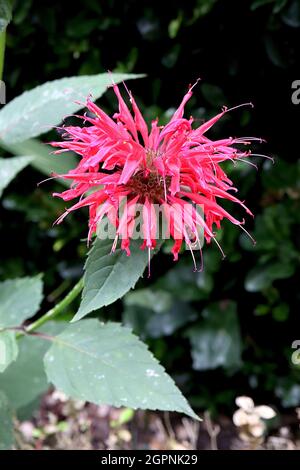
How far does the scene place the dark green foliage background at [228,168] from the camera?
1.31m

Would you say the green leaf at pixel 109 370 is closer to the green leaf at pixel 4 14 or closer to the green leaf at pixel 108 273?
the green leaf at pixel 108 273

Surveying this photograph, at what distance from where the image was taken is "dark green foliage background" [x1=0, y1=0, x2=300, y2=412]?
1310 mm

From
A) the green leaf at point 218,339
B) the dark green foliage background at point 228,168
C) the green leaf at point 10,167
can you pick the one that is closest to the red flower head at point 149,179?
the green leaf at point 10,167

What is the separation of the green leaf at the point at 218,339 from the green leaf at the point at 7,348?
0.68 metres

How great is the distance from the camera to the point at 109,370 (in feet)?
2.58

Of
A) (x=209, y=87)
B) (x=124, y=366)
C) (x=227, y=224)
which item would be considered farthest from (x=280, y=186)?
(x=124, y=366)

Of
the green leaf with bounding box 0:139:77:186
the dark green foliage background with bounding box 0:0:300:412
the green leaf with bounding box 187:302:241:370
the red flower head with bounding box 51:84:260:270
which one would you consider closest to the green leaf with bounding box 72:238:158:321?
the red flower head with bounding box 51:84:260:270

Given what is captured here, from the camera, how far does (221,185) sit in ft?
2.24

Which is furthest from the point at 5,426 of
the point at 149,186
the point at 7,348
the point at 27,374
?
the point at 149,186

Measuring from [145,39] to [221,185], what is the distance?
2.55 ft

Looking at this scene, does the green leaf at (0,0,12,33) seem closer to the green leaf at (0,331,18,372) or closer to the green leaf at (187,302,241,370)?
the green leaf at (0,331,18,372)

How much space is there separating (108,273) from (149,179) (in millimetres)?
118

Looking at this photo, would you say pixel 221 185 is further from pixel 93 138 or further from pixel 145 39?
pixel 145 39

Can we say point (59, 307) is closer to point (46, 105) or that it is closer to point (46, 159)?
point (46, 105)
